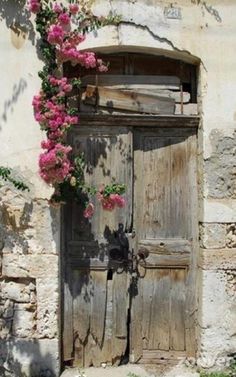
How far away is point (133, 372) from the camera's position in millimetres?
4957

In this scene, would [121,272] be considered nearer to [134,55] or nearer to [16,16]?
[134,55]

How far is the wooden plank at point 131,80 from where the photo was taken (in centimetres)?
497

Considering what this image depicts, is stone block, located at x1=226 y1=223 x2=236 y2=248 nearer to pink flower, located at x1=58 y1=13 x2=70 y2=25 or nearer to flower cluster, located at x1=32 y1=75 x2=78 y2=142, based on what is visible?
flower cluster, located at x1=32 y1=75 x2=78 y2=142

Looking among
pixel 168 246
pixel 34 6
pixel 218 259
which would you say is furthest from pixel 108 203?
pixel 34 6

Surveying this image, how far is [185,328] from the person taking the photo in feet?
16.7

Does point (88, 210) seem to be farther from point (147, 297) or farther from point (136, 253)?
point (147, 297)

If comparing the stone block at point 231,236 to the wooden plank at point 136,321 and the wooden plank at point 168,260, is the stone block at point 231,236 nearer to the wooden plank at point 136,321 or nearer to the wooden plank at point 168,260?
the wooden plank at point 168,260

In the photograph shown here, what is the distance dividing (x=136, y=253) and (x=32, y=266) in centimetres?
94

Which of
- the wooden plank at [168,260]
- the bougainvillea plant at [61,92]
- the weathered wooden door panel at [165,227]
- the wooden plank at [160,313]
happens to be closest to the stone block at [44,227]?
the bougainvillea plant at [61,92]

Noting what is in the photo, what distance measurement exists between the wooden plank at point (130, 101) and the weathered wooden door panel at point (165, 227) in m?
0.19

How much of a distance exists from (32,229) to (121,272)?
0.89 meters

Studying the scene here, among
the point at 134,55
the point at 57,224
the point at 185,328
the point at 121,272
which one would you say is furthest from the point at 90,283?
the point at 134,55

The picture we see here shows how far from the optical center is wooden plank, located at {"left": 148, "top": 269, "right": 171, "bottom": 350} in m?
5.08

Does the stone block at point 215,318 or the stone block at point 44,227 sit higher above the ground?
the stone block at point 44,227
